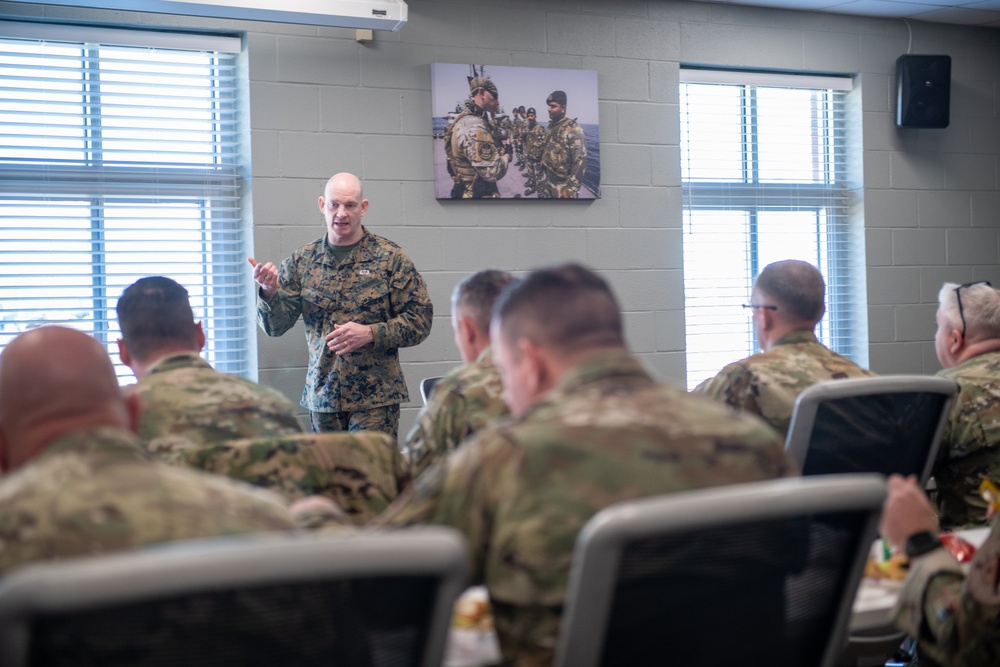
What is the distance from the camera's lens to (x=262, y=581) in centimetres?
85

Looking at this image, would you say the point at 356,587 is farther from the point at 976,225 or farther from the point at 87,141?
the point at 976,225

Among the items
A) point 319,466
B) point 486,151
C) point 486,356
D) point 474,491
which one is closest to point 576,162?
point 486,151

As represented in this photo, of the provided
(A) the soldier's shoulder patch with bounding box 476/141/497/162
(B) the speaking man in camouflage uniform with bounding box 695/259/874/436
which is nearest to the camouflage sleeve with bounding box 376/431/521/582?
(B) the speaking man in camouflage uniform with bounding box 695/259/874/436

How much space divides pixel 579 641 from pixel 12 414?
32.6 inches

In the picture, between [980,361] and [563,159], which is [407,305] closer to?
[563,159]

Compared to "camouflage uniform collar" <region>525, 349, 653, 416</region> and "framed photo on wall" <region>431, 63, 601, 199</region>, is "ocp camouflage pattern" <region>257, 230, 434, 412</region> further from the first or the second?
"camouflage uniform collar" <region>525, 349, 653, 416</region>

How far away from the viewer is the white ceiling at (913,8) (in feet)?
18.7

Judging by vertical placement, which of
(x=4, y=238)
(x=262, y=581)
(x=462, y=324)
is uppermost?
(x=4, y=238)

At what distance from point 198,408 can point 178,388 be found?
3.0 inches

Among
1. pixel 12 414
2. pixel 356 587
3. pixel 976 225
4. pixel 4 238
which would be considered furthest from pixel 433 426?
pixel 976 225

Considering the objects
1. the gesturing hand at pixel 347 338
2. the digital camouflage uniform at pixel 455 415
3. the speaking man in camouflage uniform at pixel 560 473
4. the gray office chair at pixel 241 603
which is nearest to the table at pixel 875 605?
the speaking man in camouflage uniform at pixel 560 473

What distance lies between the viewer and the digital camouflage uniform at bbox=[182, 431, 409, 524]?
199 cm

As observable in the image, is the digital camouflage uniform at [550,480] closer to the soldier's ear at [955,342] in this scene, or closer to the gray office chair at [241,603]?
the gray office chair at [241,603]

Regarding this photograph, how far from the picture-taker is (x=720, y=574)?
3.73ft
